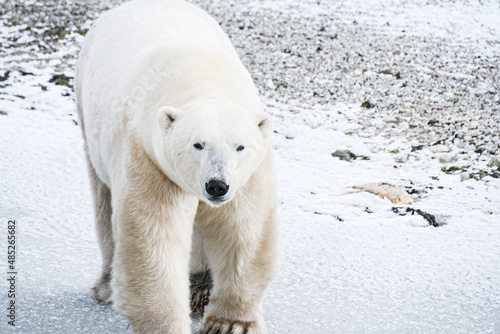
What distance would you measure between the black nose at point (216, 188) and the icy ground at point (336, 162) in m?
1.07

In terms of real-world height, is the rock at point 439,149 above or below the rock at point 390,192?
below

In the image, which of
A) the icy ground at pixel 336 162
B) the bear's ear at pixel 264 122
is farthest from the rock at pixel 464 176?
the bear's ear at pixel 264 122

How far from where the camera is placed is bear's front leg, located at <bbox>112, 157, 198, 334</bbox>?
2.43 meters

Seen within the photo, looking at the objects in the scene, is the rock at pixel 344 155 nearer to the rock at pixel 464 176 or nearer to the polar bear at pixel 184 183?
the rock at pixel 464 176

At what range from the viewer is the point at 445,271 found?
344 cm

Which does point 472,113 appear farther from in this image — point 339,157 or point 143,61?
point 143,61

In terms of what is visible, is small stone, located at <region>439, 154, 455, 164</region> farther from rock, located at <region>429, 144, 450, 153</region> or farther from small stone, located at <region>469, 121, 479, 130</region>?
small stone, located at <region>469, 121, 479, 130</region>

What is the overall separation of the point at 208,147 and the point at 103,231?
4.41 ft

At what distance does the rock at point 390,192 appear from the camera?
4527mm

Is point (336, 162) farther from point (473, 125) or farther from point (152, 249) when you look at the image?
point (152, 249)

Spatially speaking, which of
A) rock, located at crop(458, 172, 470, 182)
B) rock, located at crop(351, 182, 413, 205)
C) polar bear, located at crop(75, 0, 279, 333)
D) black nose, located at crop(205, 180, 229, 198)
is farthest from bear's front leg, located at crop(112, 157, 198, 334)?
rock, located at crop(458, 172, 470, 182)

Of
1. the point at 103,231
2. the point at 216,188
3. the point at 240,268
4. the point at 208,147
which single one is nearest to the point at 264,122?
the point at 208,147

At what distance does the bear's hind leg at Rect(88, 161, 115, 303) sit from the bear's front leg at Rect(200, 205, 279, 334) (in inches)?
26.6

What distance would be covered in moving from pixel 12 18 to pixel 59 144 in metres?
4.34
